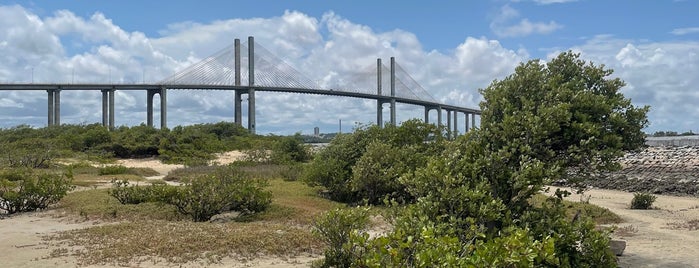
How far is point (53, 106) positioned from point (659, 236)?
54.0 m

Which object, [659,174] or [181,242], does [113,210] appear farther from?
[659,174]

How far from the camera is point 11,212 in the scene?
14266mm

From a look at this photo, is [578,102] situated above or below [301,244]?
above

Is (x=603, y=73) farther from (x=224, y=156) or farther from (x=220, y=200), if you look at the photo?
(x=224, y=156)

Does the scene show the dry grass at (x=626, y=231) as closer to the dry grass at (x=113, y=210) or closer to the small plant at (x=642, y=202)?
the small plant at (x=642, y=202)

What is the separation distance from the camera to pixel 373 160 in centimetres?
1655

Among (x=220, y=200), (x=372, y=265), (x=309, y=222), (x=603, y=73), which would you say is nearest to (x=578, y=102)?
(x=603, y=73)

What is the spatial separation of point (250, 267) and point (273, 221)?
413 cm

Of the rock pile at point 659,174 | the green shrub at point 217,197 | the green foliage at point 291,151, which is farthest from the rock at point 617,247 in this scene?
the green foliage at point 291,151

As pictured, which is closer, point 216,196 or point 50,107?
point 216,196

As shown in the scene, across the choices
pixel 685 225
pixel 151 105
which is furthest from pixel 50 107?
pixel 685 225

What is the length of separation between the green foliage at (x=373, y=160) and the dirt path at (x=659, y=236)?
5.09 meters

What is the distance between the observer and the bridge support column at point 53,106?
54438 millimetres

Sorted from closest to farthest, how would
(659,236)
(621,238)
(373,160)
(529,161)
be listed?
(529,161) → (621,238) → (659,236) → (373,160)
